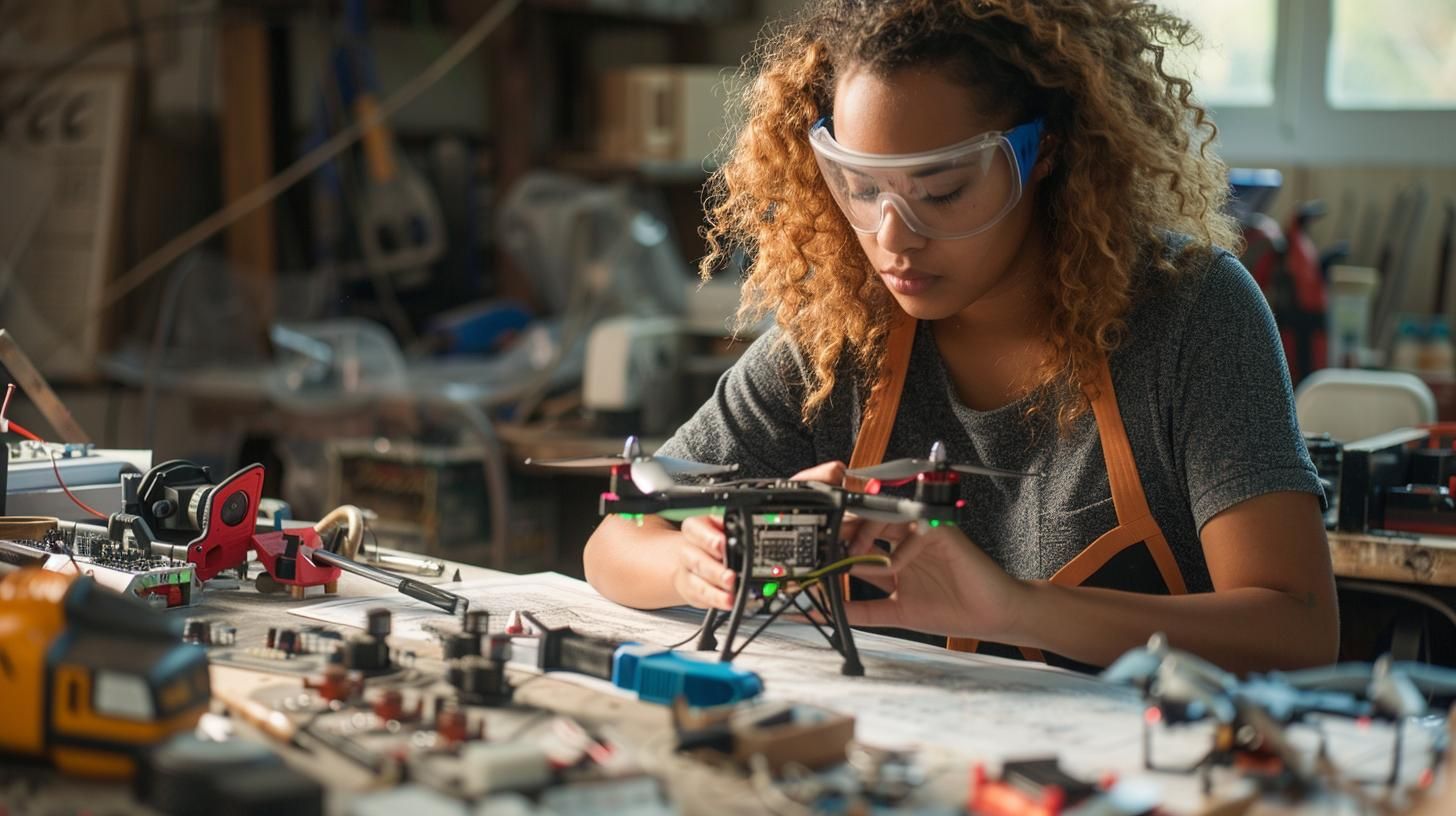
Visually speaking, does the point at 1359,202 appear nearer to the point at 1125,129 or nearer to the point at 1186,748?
the point at 1125,129

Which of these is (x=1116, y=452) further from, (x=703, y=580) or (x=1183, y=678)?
(x=1183, y=678)

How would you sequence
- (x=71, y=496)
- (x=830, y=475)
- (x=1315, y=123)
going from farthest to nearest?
(x=1315, y=123) → (x=71, y=496) → (x=830, y=475)

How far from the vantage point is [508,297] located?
5488 millimetres

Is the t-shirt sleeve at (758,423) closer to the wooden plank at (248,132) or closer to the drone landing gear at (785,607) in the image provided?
the drone landing gear at (785,607)

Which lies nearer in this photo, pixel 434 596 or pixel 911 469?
pixel 911 469

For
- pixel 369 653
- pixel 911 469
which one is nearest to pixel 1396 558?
pixel 911 469

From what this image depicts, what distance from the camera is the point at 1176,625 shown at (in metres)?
1.69

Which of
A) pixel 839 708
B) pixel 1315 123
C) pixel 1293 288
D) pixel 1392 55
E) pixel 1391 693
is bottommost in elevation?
pixel 839 708

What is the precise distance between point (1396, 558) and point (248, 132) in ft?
12.9

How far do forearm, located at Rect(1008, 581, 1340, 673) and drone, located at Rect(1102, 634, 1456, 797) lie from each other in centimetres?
34

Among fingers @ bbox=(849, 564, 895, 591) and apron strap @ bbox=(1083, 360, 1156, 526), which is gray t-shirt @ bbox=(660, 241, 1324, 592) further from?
fingers @ bbox=(849, 564, 895, 591)

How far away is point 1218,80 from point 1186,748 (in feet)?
14.3

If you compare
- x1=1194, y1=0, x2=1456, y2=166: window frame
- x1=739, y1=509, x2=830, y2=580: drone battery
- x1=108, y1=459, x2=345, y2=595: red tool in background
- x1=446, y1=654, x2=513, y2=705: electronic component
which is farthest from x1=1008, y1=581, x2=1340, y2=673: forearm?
x1=1194, y1=0, x2=1456, y2=166: window frame

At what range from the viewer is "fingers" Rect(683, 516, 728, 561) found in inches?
66.8
